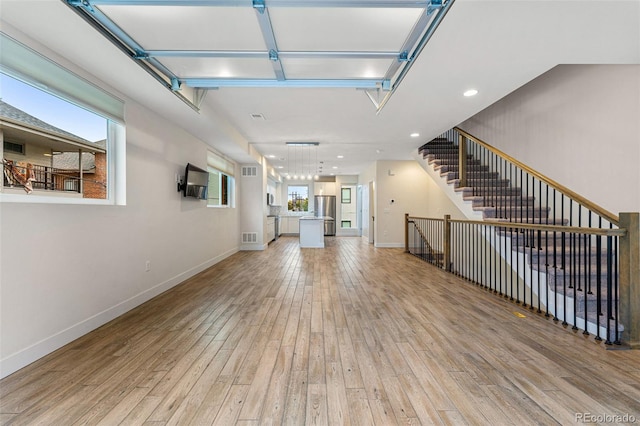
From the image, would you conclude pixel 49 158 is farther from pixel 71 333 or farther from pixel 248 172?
pixel 248 172

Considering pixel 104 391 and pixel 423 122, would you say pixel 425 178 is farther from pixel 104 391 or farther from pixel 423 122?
pixel 104 391

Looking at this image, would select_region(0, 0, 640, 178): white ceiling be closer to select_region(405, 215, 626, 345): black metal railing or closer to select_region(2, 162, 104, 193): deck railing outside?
select_region(2, 162, 104, 193): deck railing outside

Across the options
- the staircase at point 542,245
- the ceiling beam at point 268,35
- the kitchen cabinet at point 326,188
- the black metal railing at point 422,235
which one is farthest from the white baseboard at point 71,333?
the kitchen cabinet at point 326,188

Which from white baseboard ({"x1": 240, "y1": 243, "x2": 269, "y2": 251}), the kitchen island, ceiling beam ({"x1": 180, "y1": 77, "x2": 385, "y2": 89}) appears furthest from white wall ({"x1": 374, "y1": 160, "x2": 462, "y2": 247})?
ceiling beam ({"x1": 180, "y1": 77, "x2": 385, "y2": 89})

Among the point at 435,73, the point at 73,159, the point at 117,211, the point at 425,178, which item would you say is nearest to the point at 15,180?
the point at 73,159

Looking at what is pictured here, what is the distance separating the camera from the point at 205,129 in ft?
14.1

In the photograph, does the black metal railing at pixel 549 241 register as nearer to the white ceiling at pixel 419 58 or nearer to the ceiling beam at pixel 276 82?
the white ceiling at pixel 419 58

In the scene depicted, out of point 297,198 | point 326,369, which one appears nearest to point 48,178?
point 326,369

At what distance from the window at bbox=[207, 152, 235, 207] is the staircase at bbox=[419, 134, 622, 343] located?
15.5 feet

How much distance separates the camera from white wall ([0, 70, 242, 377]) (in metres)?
1.92

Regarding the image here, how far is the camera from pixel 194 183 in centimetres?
437

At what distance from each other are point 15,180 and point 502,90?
4690mm

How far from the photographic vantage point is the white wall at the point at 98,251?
6.29 feet

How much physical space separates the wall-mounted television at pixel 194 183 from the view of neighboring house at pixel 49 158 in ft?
4.45
